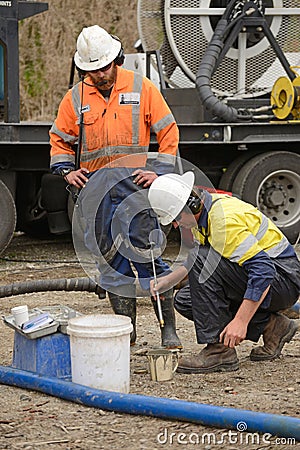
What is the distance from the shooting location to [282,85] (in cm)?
960

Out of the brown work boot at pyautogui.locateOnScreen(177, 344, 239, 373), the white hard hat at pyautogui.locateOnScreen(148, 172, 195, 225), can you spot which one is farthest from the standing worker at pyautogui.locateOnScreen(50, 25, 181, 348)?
the white hard hat at pyautogui.locateOnScreen(148, 172, 195, 225)

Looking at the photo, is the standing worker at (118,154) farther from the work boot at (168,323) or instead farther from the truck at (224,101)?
the truck at (224,101)

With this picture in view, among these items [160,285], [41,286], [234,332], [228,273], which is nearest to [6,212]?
[41,286]

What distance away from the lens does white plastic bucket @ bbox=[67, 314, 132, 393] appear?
440 cm

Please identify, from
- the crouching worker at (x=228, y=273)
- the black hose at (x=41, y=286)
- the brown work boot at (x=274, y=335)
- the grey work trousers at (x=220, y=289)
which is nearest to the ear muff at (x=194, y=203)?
the crouching worker at (x=228, y=273)

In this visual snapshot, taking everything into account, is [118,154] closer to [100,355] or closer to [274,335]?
[274,335]

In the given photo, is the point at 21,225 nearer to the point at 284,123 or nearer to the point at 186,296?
the point at 284,123

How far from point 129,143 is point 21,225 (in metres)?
5.17

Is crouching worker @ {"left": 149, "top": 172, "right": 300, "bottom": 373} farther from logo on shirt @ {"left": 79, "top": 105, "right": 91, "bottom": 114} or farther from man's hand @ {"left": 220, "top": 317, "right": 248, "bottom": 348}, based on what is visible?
logo on shirt @ {"left": 79, "top": 105, "right": 91, "bottom": 114}

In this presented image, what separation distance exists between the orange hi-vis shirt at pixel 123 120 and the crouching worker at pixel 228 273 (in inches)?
29.6

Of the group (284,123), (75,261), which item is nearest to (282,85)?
(284,123)

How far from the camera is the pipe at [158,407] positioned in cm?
360

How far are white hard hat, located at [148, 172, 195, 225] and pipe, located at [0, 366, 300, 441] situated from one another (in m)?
0.97

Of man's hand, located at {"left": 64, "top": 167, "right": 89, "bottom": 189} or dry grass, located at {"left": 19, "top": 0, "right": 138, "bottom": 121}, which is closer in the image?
man's hand, located at {"left": 64, "top": 167, "right": 89, "bottom": 189}
